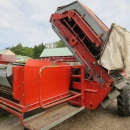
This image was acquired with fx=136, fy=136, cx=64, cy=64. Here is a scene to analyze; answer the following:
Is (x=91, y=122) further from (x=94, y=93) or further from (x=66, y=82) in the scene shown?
(x=66, y=82)

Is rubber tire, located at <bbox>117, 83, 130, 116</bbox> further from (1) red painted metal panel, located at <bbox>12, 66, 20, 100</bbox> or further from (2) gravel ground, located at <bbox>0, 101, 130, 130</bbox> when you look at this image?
(1) red painted metal panel, located at <bbox>12, 66, 20, 100</bbox>

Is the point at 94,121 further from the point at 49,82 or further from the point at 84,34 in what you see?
the point at 84,34

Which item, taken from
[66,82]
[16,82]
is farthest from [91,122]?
[16,82]

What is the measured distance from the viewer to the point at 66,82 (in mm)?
3107

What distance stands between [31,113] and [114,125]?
192 cm

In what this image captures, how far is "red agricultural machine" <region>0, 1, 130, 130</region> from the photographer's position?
2.18m

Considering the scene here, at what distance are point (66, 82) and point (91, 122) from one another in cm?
118

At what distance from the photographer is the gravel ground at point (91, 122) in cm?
303

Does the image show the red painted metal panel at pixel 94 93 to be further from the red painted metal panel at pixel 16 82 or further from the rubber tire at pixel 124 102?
the red painted metal panel at pixel 16 82

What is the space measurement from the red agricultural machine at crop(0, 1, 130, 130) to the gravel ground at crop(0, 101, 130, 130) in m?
0.32

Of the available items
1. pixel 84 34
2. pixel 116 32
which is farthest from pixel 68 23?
pixel 116 32

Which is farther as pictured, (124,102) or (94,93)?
(124,102)

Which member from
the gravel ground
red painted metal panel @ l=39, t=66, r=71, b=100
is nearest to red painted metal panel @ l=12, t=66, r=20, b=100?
red painted metal panel @ l=39, t=66, r=71, b=100

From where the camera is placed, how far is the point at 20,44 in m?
75.0
